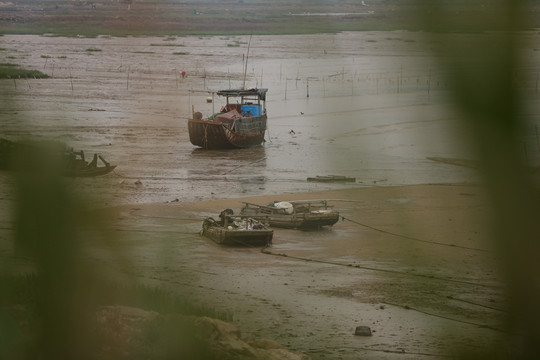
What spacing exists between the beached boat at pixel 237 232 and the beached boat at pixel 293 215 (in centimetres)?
95

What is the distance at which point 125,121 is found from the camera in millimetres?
41531

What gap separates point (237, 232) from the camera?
20.0m

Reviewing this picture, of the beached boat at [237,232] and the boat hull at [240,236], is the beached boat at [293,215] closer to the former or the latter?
the beached boat at [237,232]

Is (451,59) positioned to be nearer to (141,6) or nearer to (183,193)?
(141,6)

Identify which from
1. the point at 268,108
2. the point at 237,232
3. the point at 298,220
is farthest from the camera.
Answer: the point at 268,108

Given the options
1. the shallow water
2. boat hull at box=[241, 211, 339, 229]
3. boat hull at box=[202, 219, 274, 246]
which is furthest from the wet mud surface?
boat hull at box=[241, 211, 339, 229]

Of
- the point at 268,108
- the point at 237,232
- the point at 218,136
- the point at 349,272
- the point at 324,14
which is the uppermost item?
the point at 324,14

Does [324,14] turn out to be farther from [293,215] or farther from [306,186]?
[306,186]

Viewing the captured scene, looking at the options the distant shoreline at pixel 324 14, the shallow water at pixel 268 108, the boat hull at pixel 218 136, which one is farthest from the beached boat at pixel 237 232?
the distant shoreline at pixel 324 14

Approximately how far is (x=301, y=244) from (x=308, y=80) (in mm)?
41516

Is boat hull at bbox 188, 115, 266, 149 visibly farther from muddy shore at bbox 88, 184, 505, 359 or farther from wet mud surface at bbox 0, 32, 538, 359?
muddy shore at bbox 88, 184, 505, 359

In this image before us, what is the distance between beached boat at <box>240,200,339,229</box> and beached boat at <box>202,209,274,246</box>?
0.95 metres

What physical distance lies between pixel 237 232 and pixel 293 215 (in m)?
2.80

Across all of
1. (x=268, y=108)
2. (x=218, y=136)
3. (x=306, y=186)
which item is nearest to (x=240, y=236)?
(x=306, y=186)
